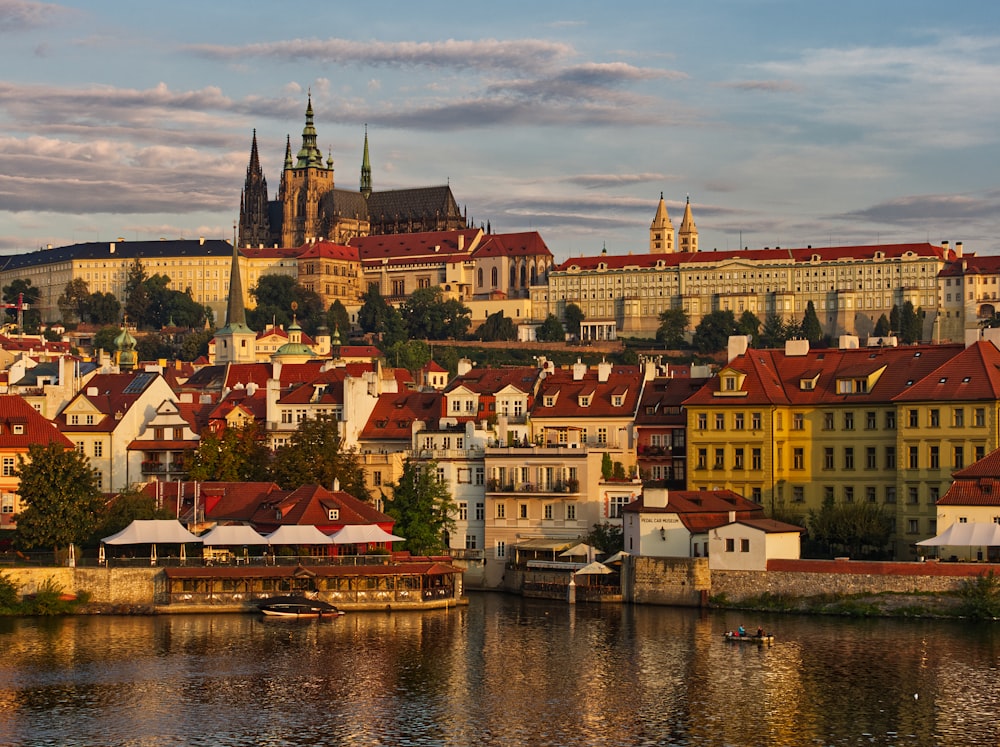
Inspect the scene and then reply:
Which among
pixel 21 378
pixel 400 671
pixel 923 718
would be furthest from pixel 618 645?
pixel 21 378

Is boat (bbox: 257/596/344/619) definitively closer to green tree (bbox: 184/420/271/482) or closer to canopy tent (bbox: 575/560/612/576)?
Answer: canopy tent (bbox: 575/560/612/576)

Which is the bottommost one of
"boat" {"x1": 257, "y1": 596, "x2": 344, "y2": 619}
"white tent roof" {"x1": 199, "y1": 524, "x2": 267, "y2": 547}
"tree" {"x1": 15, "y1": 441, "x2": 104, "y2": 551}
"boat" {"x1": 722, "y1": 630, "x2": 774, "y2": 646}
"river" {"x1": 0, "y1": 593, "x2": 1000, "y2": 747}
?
"river" {"x1": 0, "y1": 593, "x2": 1000, "y2": 747}

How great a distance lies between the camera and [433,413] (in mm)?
90750

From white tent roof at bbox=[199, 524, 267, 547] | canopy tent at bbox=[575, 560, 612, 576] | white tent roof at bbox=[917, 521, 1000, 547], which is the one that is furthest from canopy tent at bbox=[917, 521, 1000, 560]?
white tent roof at bbox=[199, 524, 267, 547]

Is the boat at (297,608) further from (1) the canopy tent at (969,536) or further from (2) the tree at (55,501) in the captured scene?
(1) the canopy tent at (969,536)

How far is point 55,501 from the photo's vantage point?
7388 centimetres

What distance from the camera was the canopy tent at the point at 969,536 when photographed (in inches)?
2653

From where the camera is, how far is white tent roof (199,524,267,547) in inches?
2827

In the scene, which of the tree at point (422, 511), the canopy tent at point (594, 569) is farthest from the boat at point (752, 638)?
the tree at point (422, 511)

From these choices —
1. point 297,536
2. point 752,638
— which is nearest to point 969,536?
point 752,638

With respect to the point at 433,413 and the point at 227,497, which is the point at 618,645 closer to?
the point at 227,497

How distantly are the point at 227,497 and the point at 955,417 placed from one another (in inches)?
1202

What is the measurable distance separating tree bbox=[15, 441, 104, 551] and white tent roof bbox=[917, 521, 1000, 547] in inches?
1287

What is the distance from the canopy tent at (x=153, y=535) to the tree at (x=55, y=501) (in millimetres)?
1569
